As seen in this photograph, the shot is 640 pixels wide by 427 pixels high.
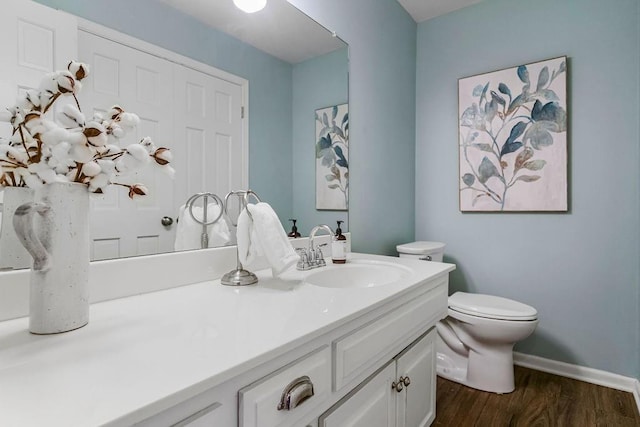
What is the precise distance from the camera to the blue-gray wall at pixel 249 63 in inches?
38.2

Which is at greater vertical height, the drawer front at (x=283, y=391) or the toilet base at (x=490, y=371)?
the drawer front at (x=283, y=391)

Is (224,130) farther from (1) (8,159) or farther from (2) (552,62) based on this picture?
(2) (552,62)

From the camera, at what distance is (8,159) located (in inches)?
26.5

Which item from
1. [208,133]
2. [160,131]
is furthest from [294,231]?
[160,131]

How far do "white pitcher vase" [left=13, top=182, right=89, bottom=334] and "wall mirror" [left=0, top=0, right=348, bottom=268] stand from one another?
236 millimetres

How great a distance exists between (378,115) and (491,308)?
1.30 meters

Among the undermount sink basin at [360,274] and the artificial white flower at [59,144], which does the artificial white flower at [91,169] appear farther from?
the undermount sink basin at [360,274]

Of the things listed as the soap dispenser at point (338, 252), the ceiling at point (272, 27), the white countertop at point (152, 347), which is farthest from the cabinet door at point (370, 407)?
the ceiling at point (272, 27)

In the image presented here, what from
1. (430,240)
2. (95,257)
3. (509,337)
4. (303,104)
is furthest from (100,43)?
(430,240)

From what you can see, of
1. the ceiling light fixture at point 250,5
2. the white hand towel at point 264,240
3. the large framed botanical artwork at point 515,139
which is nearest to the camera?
the white hand towel at point 264,240

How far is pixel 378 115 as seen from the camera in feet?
7.06

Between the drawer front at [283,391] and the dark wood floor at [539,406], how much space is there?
3.94 ft

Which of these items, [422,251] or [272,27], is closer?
[272,27]

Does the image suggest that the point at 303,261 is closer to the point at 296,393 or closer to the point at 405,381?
the point at 405,381
